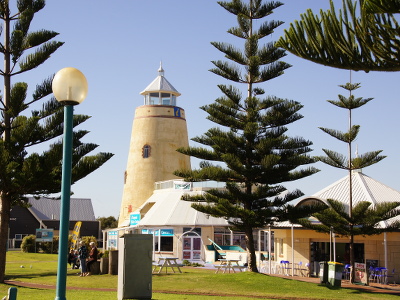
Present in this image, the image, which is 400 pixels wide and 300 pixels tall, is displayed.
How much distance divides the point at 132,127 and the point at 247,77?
17348 mm

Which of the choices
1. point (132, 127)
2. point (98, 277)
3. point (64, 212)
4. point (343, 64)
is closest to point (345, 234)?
point (98, 277)

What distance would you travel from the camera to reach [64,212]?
5848 millimetres

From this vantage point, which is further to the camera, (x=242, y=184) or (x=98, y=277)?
(x=242, y=184)

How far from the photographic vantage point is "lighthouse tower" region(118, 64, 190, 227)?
34.8 meters

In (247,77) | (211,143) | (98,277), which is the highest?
(247,77)

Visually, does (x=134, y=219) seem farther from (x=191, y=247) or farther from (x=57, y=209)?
(x=57, y=209)

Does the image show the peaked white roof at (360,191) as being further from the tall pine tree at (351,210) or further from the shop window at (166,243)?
the shop window at (166,243)

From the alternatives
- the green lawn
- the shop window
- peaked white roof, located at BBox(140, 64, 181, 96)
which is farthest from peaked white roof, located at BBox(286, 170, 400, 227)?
peaked white roof, located at BBox(140, 64, 181, 96)

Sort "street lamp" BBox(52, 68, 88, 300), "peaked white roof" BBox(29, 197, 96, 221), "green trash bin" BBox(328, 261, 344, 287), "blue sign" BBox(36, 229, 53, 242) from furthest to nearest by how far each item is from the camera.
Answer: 1. "peaked white roof" BBox(29, 197, 96, 221)
2. "blue sign" BBox(36, 229, 53, 242)
3. "green trash bin" BBox(328, 261, 344, 287)
4. "street lamp" BBox(52, 68, 88, 300)

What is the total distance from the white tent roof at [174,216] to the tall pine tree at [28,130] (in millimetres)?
11606

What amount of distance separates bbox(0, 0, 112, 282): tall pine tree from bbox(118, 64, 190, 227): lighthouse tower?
18141 mm

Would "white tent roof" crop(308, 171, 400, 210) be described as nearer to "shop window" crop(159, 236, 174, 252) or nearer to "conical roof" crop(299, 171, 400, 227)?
"conical roof" crop(299, 171, 400, 227)

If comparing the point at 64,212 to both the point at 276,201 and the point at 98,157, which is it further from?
the point at 276,201

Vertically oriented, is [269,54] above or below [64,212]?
above
